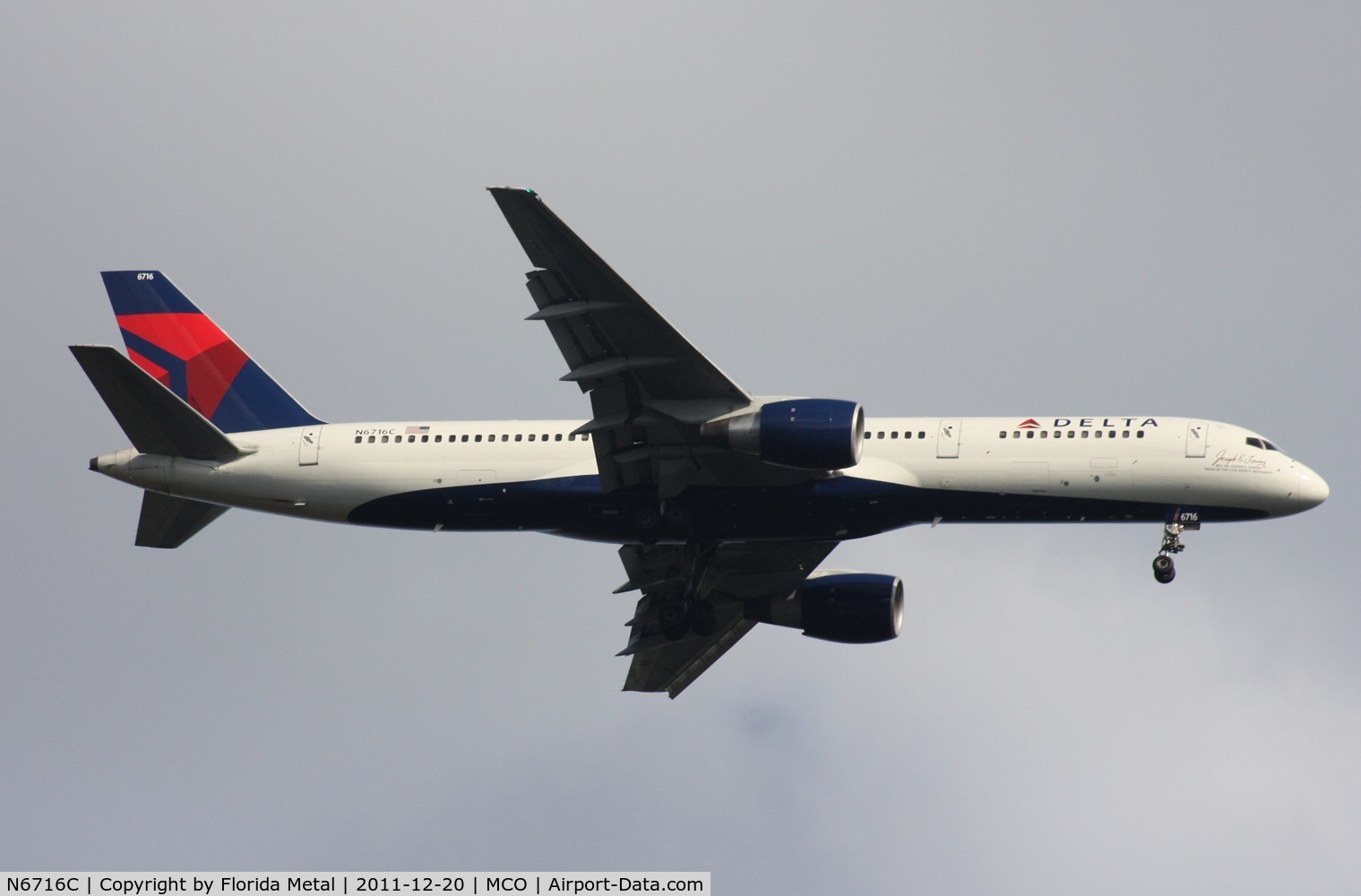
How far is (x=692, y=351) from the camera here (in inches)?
1881

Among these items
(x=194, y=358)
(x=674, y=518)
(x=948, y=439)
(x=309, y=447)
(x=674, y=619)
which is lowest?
(x=674, y=619)

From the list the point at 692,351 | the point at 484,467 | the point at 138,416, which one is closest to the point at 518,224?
the point at 692,351

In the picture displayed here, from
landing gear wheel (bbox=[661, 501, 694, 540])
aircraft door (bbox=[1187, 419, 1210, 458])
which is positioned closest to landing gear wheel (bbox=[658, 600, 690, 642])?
landing gear wheel (bbox=[661, 501, 694, 540])

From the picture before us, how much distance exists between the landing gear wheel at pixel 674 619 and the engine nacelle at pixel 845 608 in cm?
425

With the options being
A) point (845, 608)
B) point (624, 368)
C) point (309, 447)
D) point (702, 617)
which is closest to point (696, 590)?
point (702, 617)

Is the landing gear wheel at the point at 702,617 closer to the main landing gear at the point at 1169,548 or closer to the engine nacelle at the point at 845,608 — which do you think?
the engine nacelle at the point at 845,608

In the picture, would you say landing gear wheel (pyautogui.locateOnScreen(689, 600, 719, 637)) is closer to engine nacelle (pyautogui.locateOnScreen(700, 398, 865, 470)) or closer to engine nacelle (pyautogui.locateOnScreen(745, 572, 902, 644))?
engine nacelle (pyautogui.locateOnScreen(745, 572, 902, 644))

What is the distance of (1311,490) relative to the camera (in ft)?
164

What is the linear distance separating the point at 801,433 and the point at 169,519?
63.5 ft

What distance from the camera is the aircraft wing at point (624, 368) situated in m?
45.3

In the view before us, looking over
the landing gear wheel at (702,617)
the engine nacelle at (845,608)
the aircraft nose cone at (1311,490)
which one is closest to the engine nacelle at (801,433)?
the landing gear wheel at (702,617)

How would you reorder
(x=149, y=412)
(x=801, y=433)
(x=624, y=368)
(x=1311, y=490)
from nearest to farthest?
(x=801, y=433), (x=624, y=368), (x=1311, y=490), (x=149, y=412)

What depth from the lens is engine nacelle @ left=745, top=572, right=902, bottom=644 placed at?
190 feet

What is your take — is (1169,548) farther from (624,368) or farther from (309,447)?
(309,447)
